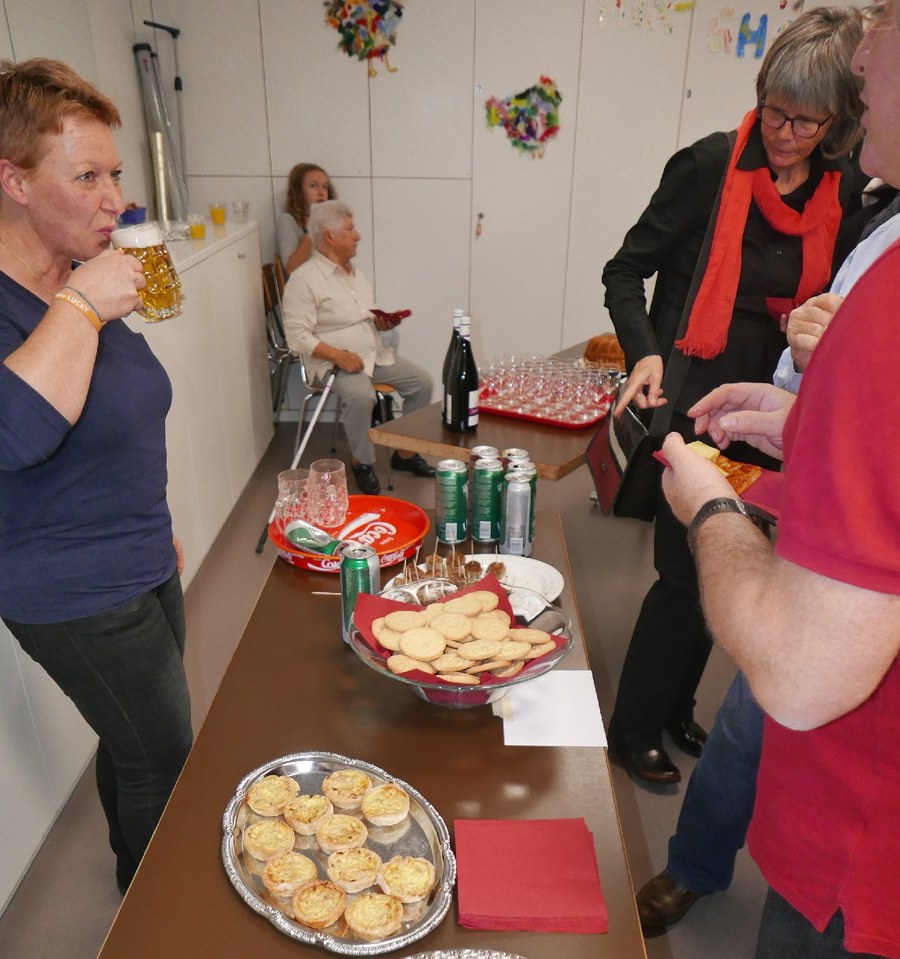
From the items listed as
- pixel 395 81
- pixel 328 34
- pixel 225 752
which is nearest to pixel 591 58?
pixel 395 81

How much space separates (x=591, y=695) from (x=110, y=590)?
83cm

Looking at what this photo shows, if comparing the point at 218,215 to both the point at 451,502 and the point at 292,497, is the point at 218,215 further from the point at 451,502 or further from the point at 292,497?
the point at 451,502

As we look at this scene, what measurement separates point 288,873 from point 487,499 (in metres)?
0.88

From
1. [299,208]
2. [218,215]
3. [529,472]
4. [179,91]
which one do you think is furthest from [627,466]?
[179,91]

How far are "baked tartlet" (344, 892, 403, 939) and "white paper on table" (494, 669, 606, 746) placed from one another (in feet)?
1.04

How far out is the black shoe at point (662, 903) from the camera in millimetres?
1758

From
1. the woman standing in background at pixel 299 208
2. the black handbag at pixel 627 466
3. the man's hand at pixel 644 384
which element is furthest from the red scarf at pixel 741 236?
the woman standing in background at pixel 299 208

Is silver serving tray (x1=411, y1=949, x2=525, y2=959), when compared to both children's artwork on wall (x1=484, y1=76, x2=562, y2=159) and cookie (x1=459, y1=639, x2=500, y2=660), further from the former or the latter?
children's artwork on wall (x1=484, y1=76, x2=562, y2=159)

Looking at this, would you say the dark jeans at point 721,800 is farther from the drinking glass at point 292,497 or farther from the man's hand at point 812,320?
the drinking glass at point 292,497

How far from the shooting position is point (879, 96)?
0.68 meters

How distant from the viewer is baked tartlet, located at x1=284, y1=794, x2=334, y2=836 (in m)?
0.94

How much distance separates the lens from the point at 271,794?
978 millimetres

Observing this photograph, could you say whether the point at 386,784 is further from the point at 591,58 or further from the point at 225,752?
the point at 591,58

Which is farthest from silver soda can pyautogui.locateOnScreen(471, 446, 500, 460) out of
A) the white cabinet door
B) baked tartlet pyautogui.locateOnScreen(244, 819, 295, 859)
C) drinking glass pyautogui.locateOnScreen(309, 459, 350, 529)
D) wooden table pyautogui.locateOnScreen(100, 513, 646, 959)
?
the white cabinet door
